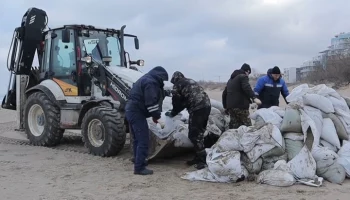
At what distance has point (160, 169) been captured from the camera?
672 centimetres

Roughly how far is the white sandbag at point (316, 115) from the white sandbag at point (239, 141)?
826 millimetres

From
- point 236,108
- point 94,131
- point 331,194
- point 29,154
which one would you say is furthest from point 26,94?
point 331,194

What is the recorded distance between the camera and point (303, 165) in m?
5.61

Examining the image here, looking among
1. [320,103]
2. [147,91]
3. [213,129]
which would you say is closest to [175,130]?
[213,129]

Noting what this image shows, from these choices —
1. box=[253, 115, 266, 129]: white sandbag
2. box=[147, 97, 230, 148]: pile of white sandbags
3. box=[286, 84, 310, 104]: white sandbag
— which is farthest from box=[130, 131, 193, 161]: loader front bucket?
box=[286, 84, 310, 104]: white sandbag

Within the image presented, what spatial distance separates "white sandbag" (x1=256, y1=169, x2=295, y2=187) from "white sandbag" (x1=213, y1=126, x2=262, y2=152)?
18.7 inches

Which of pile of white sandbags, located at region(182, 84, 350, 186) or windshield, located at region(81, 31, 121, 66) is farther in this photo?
windshield, located at region(81, 31, 121, 66)

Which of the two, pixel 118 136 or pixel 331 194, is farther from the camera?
pixel 118 136

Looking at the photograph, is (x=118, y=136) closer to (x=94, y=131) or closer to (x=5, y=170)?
(x=94, y=131)

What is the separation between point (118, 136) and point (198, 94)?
161cm

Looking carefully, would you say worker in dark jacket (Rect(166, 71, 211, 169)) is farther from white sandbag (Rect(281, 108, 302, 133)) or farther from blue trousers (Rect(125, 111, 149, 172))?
white sandbag (Rect(281, 108, 302, 133))

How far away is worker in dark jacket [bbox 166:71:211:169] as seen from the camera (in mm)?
6629

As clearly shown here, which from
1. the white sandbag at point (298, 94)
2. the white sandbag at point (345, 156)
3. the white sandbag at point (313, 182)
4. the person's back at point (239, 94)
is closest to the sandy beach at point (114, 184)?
the white sandbag at point (313, 182)

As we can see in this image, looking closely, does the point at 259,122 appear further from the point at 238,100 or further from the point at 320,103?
the point at 320,103
